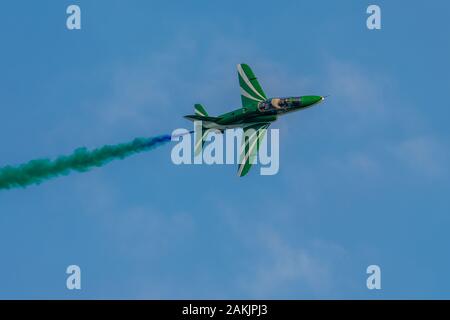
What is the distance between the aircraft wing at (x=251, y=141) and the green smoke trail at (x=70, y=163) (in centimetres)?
581

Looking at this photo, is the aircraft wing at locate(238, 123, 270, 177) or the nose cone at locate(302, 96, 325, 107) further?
the aircraft wing at locate(238, 123, 270, 177)

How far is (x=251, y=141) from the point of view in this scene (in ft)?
307

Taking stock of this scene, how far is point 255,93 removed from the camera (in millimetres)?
95438

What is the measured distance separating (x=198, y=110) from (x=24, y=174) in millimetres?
15711

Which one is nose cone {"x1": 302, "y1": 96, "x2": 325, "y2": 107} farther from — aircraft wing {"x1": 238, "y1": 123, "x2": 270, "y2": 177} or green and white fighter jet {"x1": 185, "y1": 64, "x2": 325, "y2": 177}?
aircraft wing {"x1": 238, "y1": 123, "x2": 270, "y2": 177}

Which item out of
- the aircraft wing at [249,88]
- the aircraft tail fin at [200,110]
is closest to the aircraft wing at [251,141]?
the aircraft wing at [249,88]

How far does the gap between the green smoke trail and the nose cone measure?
35.1 ft

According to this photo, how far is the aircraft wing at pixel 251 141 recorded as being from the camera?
92688 millimetres

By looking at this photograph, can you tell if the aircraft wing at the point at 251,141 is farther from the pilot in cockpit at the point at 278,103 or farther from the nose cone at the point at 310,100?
the nose cone at the point at 310,100

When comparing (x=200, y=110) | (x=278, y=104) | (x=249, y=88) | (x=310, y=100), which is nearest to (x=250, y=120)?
(x=278, y=104)

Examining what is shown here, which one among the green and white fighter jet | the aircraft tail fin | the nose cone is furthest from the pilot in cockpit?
the aircraft tail fin

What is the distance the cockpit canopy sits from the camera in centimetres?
9211
